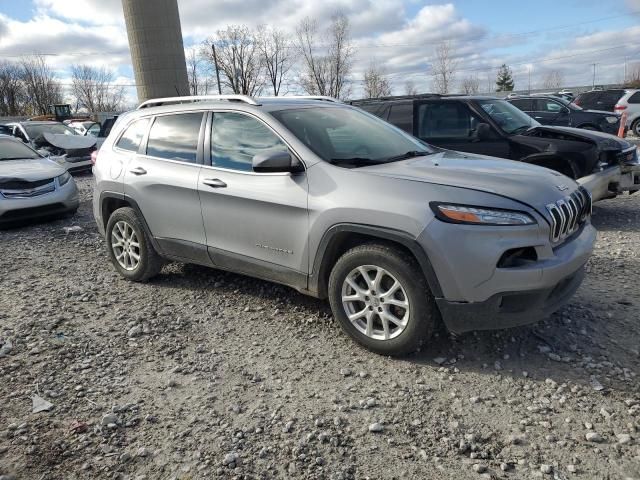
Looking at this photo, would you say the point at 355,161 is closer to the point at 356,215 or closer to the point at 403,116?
the point at 356,215

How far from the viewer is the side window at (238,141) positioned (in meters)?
4.00

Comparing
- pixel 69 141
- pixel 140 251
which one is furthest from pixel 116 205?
pixel 69 141

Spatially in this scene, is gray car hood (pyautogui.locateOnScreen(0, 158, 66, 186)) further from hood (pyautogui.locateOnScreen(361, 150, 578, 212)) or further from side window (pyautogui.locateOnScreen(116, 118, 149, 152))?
hood (pyautogui.locateOnScreen(361, 150, 578, 212))

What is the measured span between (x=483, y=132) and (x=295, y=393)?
516 cm

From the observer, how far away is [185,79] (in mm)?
34281

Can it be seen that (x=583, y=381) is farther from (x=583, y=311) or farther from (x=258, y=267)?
(x=258, y=267)

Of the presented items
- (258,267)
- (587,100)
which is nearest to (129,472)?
(258,267)

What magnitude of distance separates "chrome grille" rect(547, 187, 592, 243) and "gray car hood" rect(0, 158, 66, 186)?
7712 millimetres

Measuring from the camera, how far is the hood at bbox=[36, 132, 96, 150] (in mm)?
13005

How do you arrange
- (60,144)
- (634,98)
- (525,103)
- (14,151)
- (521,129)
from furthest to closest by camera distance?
(634,98), (525,103), (60,144), (14,151), (521,129)

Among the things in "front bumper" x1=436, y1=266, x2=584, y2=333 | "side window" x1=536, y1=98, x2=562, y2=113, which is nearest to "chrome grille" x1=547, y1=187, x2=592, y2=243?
"front bumper" x1=436, y1=266, x2=584, y2=333

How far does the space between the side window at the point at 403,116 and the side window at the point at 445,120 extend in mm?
143

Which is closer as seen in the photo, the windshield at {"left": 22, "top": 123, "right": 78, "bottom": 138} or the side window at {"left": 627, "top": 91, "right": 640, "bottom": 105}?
the windshield at {"left": 22, "top": 123, "right": 78, "bottom": 138}

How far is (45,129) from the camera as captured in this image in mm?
14375
